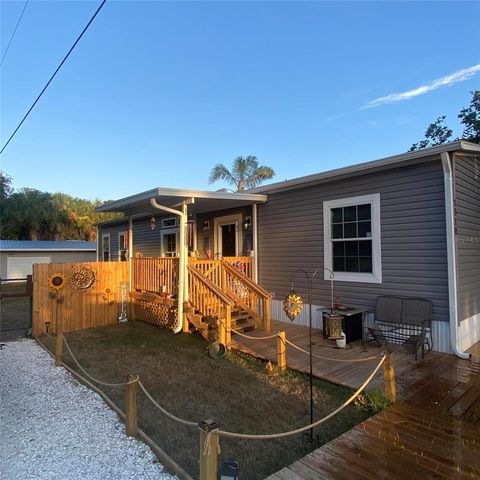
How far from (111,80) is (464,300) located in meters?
11.3

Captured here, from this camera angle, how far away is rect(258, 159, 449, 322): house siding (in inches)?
210

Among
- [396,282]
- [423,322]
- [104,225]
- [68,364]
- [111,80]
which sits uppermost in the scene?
[111,80]

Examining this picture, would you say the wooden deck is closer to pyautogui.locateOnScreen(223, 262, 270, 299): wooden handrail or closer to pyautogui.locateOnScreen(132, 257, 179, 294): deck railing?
pyautogui.locateOnScreen(223, 262, 270, 299): wooden handrail

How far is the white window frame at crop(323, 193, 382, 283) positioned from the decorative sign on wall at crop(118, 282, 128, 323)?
547cm

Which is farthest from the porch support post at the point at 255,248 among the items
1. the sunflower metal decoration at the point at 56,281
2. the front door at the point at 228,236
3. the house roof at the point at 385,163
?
the sunflower metal decoration at the point at 56,281

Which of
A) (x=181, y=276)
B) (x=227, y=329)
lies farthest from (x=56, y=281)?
(x=227, y=329)

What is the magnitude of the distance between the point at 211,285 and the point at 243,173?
15.1 meters

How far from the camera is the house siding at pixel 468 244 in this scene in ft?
17.7

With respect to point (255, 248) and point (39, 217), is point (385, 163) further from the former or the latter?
point (39, 217)

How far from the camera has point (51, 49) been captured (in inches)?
261

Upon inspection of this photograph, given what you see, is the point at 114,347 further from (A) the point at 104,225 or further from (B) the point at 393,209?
(A) the point at 104,225

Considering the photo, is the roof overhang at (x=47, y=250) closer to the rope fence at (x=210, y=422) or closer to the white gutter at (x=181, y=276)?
the white gutter at (x=181, y=276)

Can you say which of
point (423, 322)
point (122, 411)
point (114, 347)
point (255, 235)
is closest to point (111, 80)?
point (255, 235)

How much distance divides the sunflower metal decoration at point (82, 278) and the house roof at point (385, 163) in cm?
506
